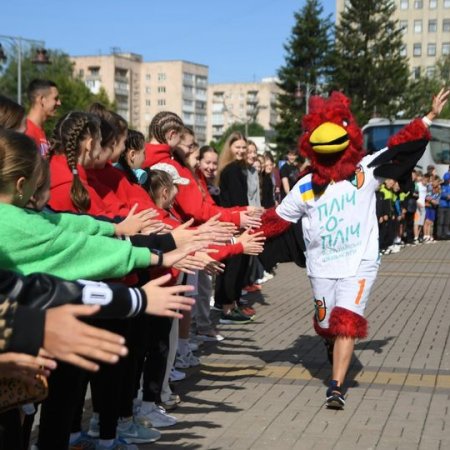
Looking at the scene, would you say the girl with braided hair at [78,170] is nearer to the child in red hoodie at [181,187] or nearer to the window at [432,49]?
the child in red hoodie at [181,187]

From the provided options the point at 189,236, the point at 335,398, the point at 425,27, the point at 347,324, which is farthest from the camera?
the point at 425,27

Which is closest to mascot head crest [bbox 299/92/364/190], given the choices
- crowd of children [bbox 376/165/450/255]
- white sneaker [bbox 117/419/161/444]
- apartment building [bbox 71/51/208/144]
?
white sneaker [bbox 117/419/161/444]

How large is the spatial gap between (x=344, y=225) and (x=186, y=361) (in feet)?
6.27

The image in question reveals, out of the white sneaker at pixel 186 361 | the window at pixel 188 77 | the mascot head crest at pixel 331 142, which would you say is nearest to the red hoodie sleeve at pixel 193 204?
the mascot head crest at pixel 331 142

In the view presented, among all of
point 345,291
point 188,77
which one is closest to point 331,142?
point 345,291

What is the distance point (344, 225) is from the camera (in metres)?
6.23

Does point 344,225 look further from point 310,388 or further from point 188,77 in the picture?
point 188,77

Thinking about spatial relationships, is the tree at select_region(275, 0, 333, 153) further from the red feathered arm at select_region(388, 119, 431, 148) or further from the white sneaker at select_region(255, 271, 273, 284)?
the red feathered arm at select_region(388, 119, 431, 148)

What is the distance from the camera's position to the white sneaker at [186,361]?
23.2 feet

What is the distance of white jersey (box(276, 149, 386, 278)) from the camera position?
623 cm

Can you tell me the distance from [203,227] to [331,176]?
2.10 meters

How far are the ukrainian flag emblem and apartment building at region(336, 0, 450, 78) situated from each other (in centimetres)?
12839

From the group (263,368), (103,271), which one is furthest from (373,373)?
(103,271)

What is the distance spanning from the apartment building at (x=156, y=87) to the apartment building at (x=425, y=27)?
30.0 metres
